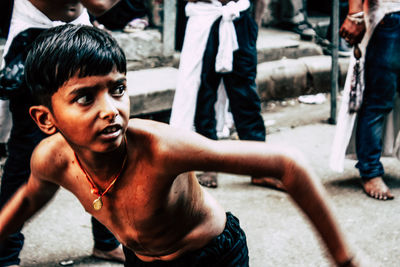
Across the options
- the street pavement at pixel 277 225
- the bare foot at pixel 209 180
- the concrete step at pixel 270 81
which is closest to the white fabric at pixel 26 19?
the street pavement at pixel 277 225

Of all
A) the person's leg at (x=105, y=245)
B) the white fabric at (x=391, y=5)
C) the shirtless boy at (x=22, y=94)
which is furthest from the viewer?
the white fabric at (x=391, y=5)

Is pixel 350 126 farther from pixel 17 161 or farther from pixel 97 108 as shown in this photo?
pixel 97 108

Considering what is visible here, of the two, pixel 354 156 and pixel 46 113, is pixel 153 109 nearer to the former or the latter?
pixel 354 156

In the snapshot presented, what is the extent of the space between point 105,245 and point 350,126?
1765mm

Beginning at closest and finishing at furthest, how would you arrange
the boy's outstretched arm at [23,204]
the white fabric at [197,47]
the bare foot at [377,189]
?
the boy's outstretched arm at [23,204], the bare foot at [377,189], the white fabric at [197,47]

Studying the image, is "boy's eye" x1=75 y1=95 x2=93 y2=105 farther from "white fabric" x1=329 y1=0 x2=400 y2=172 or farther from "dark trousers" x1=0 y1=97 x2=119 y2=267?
"white fabric" x1=329 y1=0 x2=400 y2=172

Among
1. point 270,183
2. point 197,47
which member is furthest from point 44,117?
point 270,183

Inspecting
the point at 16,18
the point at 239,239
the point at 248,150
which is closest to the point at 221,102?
the point at 16,18

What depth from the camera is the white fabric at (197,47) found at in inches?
146

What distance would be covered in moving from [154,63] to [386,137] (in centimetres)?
226

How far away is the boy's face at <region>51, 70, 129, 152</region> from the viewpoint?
163 cm

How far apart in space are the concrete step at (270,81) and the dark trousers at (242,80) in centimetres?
81

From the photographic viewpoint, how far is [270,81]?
5672 millimetres

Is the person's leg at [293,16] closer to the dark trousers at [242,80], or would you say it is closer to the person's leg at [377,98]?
the dark trousers at [242,80]
